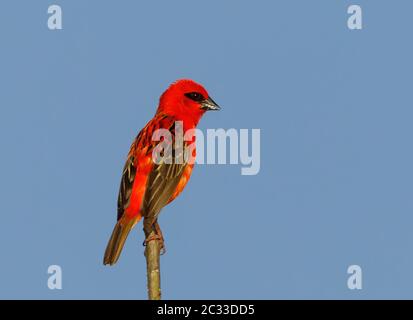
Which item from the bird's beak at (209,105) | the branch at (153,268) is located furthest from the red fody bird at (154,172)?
the branch at (153,268)

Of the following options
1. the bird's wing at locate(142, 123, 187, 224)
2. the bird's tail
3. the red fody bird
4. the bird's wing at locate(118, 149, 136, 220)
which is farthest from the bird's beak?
the bird's tail

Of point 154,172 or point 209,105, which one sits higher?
point 209,105

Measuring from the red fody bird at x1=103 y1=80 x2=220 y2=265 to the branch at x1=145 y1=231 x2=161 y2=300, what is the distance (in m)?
0.28

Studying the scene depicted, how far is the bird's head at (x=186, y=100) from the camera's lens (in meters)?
10.8

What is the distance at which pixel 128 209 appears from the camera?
9391 mm

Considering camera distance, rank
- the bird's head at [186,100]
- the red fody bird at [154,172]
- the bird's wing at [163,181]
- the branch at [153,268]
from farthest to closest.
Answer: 1. the bird's head at [186,100]
2. the bird's wing at [163,181]
3. the red fody bird at [154,172]
4. the branch at [153,268]

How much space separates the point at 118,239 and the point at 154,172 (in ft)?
3.70

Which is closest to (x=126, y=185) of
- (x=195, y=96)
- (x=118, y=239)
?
(x=118, y=239)

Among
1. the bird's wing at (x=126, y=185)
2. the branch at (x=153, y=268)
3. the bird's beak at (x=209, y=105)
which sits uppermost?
the bird's beak at (x=209, y=105)

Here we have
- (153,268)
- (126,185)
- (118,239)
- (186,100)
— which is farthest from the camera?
(186,100)

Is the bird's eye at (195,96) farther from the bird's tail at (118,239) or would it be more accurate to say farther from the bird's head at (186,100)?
the bird's tail at (118,239)

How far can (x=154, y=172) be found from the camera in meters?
9.72

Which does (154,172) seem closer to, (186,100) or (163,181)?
(163,181)
